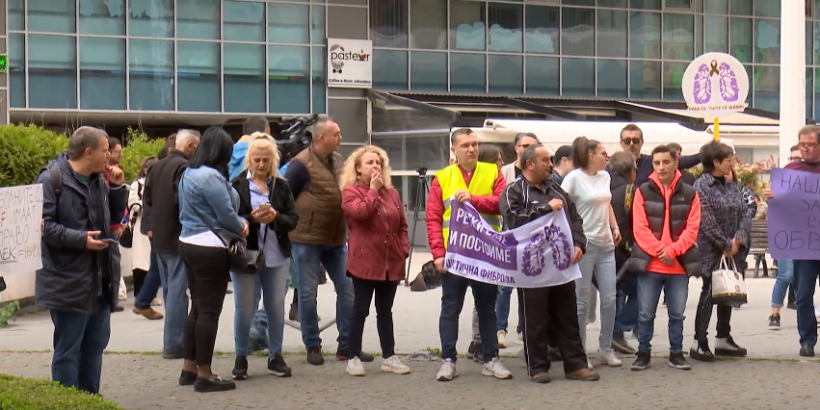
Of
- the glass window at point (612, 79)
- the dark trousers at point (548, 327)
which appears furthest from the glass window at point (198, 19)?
the dark trousers at point (548, 327)

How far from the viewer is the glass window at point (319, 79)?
103ft

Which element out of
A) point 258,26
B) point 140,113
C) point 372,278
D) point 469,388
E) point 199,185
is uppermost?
point 258,26

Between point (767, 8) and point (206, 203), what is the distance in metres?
30.7

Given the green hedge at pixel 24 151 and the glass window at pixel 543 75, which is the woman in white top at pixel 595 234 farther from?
the glass window at pixel 543 75

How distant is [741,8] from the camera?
35812mm

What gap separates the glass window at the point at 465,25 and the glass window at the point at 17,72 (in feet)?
35.6

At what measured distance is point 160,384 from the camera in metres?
8.80

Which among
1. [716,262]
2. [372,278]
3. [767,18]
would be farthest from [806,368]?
[767,18]

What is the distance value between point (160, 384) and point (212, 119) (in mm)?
22874

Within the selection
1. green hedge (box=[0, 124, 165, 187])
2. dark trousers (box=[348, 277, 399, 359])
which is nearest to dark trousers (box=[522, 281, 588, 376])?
dark trousers (box=[348, 277, 399, 359])

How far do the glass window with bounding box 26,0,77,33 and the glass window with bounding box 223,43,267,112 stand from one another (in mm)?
3781

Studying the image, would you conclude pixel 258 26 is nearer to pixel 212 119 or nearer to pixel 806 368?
pixel 212 119

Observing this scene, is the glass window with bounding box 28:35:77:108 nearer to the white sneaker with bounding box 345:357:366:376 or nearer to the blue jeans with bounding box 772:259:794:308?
the blue jeans with bounding box 772:259:794:308

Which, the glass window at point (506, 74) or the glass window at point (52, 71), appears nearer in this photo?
the glass window at point (52, 71)
